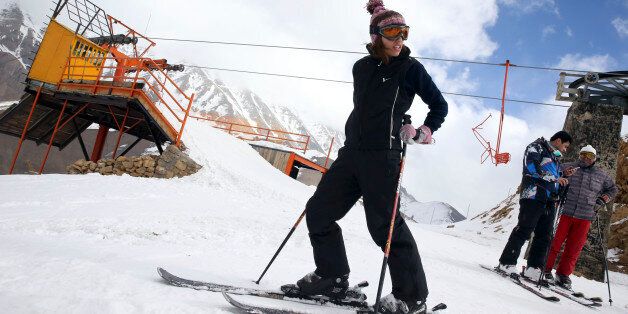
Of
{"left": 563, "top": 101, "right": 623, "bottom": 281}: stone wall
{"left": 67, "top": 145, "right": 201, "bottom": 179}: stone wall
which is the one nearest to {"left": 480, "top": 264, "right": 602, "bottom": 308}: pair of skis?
{"left": 563, "top": 101, "right": 623, "bottom": 281}: stone wall

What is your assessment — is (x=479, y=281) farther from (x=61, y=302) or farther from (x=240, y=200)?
(x=240, y=200)

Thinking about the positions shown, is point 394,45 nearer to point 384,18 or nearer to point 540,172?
point 384,18

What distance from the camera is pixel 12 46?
110375 millimetres

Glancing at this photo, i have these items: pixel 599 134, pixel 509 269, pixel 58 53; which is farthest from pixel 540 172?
pixel 58 53

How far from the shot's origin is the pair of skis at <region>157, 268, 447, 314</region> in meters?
1.78

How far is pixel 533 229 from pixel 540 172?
Answer: 0.77m

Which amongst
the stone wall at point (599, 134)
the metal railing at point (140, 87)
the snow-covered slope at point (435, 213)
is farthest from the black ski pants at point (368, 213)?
the snow-covered slope at point (435, 213)

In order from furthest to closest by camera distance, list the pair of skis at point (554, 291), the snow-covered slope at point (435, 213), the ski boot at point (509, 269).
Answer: the snow-covered slope at point (435, 213) < the ski boot at point (509, 269) < the pair of skis at point (554, 291)

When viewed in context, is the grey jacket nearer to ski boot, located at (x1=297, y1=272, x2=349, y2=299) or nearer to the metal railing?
ski boot, located at (x1=297, y1=272, x2=349, y2=299)

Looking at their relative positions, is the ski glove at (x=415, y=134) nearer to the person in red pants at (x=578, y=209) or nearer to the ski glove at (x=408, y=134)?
the ski glove at (x=408, y=134)

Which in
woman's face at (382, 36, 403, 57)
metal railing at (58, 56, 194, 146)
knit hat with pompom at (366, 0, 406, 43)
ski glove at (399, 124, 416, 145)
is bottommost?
ski glove at (399, 124, 416, 145)

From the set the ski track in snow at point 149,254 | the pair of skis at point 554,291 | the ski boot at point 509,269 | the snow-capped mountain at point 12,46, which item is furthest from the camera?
the snow-capped mountain at point 12,46

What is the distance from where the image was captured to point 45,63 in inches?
492

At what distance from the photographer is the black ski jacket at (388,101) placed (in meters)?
2.18
